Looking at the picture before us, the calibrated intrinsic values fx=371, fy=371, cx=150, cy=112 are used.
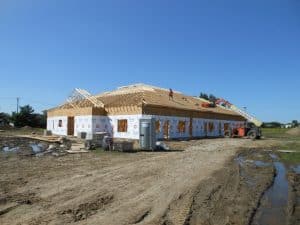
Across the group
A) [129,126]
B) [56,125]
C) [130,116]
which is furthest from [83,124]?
[56,125]

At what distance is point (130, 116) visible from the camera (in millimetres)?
31750

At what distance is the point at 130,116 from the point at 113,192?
910 inches

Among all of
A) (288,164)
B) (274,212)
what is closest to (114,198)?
(274,212)

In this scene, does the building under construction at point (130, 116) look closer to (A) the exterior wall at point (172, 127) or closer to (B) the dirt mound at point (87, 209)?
(A) the exterior wall at point (172, 127)

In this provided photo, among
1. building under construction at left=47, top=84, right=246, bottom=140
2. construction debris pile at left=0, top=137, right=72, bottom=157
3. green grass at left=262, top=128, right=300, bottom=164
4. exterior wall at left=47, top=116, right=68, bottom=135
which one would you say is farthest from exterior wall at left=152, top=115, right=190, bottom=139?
exterior wall at left=47, top=116, right=68, bottom=135

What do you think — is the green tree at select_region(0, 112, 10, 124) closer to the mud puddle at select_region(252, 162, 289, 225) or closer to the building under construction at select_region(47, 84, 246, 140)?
the building under construction at select_region(47, 84, 246, 140)

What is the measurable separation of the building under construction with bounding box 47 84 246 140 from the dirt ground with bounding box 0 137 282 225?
15.7 m

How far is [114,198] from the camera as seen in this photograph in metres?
8.08

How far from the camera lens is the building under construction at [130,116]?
3170 cm

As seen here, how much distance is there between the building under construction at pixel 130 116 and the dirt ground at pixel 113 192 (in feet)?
51.5

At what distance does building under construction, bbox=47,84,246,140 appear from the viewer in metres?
31.7

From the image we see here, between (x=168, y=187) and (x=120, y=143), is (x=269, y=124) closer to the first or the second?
(x=120, y=143)

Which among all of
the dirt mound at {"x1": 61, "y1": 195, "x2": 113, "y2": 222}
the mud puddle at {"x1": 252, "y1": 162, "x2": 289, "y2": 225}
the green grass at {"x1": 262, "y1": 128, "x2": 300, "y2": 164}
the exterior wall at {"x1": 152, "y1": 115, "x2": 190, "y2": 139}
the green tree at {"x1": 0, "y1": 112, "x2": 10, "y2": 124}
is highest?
the green tree at {"x1": 0, "y1": 112, "x2": 10, "y2": 124}

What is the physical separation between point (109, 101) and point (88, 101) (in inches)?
82.1
